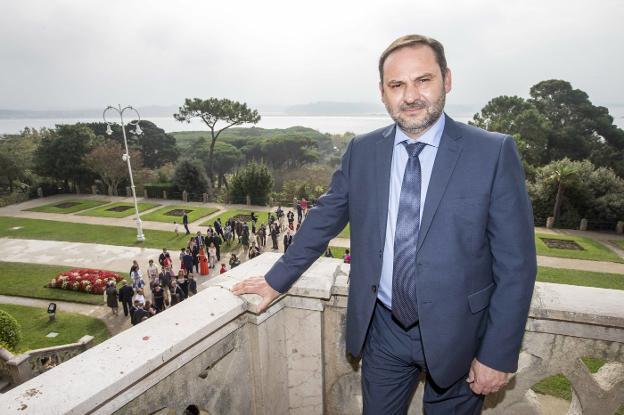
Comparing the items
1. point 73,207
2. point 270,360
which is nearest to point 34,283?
point 270,360

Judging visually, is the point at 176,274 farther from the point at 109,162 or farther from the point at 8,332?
the point at 109,162

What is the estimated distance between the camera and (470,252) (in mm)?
1656

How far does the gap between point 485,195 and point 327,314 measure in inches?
54.3

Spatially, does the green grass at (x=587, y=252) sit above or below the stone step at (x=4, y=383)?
below

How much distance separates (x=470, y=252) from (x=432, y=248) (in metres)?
0.17

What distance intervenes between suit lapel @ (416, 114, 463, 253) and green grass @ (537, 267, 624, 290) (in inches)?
612

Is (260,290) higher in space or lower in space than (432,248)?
lower

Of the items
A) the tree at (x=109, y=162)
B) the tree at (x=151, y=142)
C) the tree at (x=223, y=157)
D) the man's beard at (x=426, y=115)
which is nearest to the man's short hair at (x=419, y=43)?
the man's beard at (x=426, y=115)

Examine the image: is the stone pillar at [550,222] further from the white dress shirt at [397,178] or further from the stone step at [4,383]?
the stone step at [4,383]

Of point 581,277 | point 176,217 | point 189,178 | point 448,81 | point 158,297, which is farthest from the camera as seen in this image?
point 189,178

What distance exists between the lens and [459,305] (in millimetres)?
1688

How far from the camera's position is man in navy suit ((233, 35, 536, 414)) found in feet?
5.29

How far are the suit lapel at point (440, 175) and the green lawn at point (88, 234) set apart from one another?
19016 mm

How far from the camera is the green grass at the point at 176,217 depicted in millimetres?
25719
